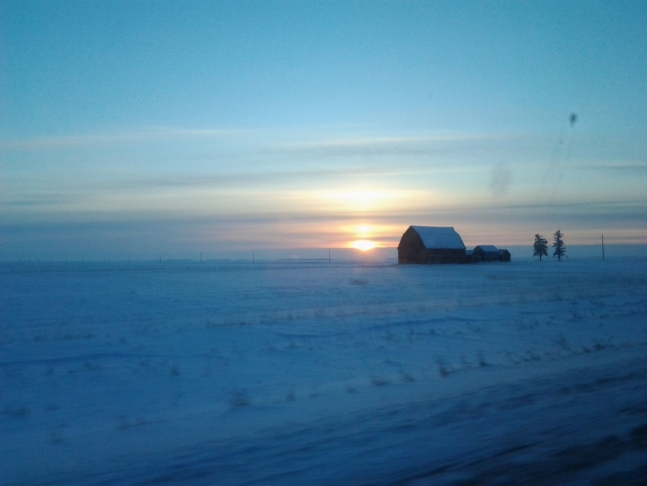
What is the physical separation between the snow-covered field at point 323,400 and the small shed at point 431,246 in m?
57.5

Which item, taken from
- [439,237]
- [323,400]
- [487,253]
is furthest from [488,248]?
[323,400]

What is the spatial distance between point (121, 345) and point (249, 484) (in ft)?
31.2

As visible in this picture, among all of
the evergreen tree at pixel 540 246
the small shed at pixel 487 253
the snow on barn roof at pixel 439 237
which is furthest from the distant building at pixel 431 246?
the evergreen tree at pixel 540 246

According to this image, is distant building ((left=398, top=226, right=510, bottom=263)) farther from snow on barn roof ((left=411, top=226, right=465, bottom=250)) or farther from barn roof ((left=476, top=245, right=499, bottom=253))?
barn roof ((left=476, top=245, right=499, bottom=253))

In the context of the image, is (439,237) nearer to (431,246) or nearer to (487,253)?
(431,246)

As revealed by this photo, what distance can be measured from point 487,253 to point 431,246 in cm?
→ 2595

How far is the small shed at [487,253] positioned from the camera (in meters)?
98.6

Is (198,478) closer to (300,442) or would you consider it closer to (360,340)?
(300,442)

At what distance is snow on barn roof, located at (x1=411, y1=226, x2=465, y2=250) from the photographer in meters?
78.1

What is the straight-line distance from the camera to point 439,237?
262 feet

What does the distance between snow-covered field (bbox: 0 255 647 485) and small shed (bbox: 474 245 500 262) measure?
80.1m

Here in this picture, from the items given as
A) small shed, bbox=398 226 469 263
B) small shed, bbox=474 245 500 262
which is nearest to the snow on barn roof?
small shed, bbox=398 226 469 263

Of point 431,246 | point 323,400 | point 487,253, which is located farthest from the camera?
point 487,253

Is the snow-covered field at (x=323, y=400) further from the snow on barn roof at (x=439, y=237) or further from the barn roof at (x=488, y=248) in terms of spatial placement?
the barn roof at (x=488, y=248)
